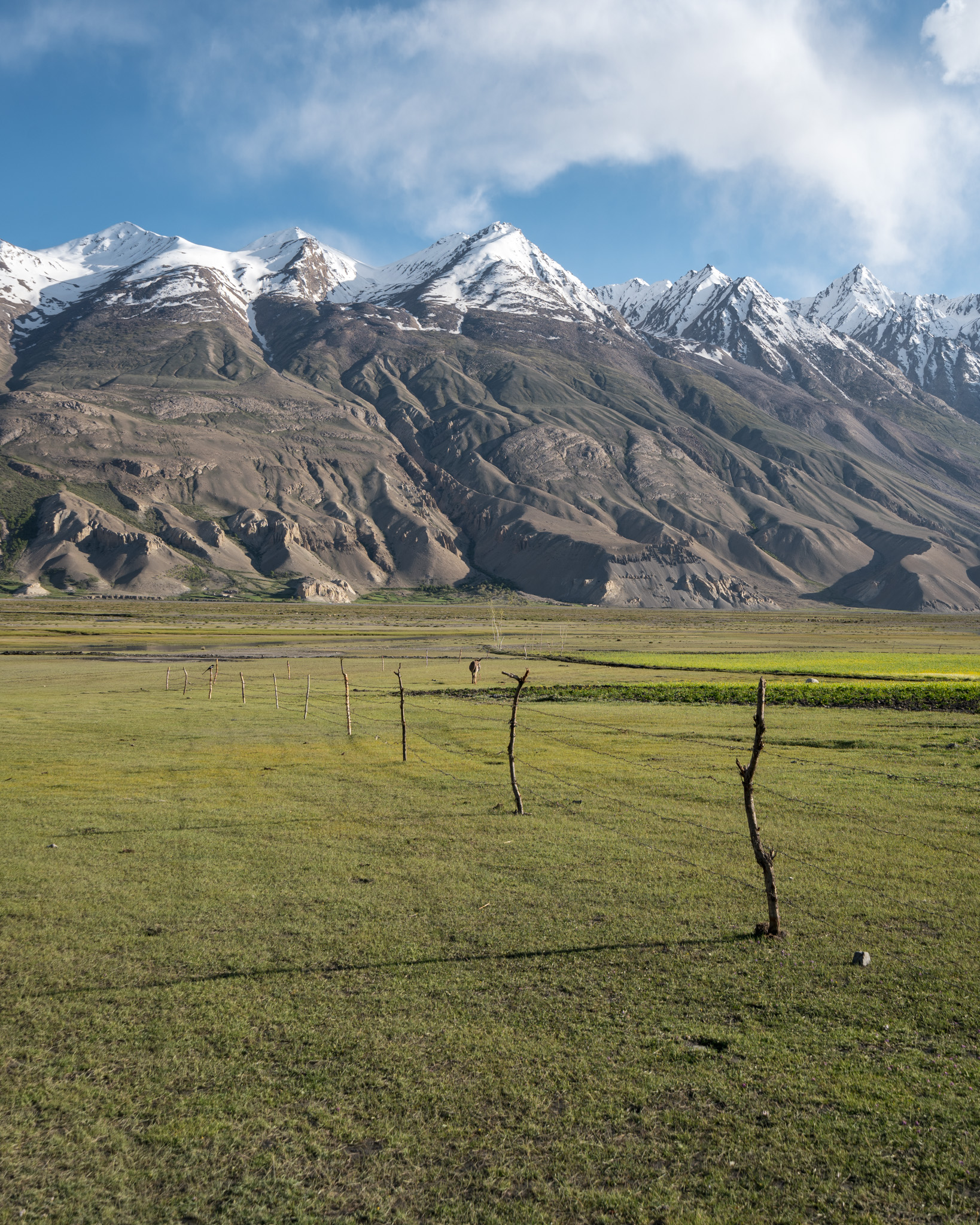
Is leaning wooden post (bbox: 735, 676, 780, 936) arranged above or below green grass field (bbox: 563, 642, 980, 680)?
above

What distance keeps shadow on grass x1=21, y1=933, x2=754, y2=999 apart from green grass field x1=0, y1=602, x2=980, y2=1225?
48 millimetres

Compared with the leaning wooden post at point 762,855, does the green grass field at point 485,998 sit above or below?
below

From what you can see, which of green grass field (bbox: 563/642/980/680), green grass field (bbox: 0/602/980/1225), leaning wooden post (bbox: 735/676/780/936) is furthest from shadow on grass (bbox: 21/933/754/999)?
green grass field (bbox: 563/642/980/680)

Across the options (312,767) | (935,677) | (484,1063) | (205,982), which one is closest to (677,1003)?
(484,1063)

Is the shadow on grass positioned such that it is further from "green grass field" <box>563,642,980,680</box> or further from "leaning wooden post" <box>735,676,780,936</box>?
"green grass field" <box>563,642,980,680</box>

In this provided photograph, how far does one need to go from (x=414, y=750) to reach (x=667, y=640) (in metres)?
75.4

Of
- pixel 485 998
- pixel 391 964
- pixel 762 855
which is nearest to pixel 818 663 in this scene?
pixel 762 855

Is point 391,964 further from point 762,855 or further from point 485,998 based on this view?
point 762,855

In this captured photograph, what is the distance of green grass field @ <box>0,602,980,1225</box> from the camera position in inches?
251

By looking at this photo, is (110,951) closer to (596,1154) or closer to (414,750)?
(596,1154)

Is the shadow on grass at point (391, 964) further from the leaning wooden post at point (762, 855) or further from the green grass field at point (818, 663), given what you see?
the green grass field at point (818, 663)

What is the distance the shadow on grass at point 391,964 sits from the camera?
9500 mm

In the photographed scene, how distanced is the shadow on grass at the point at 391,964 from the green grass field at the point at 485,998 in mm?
48

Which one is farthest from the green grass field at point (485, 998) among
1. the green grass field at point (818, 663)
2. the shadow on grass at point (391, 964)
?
the green grass field at point (818, 663)
